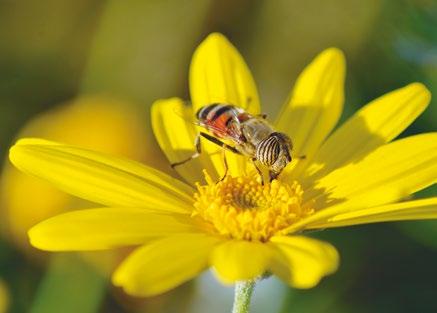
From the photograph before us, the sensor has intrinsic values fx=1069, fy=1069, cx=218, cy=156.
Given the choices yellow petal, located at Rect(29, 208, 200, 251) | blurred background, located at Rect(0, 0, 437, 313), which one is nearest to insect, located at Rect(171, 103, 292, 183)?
yellow petal, located at Rect(29, 208, 200, 251)

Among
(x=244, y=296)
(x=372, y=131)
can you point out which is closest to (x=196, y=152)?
(x=372, y=131)

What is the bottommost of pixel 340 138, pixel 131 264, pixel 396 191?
pixel 131 264

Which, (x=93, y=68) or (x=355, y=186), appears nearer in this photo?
(x=355, y=186)

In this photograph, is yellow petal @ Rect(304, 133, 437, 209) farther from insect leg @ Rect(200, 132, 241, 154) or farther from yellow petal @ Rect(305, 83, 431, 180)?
insect leg @ Rect(200, 132, 241, 154)

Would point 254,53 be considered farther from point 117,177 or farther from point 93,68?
point 117,177

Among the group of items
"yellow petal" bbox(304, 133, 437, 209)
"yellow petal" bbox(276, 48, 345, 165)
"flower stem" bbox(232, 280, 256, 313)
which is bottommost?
"flower stem" bbox(232, 280, 256, 313)

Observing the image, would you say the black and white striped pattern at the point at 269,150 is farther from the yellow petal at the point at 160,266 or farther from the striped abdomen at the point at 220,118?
the yellow petal at the point at 160,266

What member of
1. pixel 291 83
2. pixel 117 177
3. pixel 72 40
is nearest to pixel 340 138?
pixel 117 177
